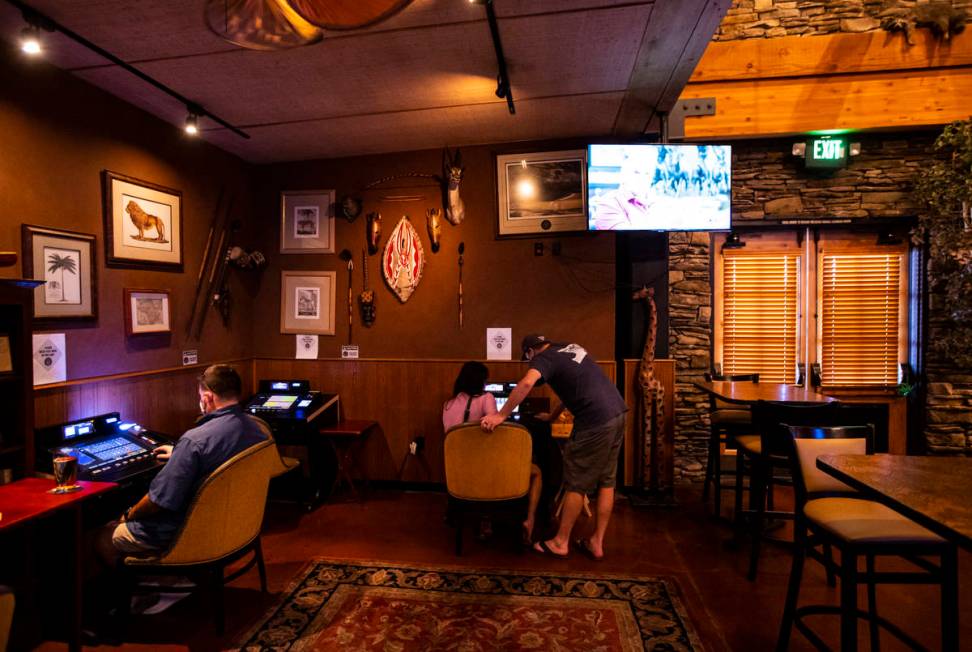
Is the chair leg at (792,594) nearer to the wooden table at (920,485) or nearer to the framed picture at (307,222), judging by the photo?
the wooden table at (920,485)

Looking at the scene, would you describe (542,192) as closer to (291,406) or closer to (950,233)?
(291,406)

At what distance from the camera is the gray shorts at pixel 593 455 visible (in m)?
3.40

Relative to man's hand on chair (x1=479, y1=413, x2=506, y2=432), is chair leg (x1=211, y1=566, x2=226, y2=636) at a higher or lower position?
lower

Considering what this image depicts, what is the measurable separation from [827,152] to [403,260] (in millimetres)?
4405

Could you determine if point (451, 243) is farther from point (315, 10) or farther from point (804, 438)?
point (804, 438)

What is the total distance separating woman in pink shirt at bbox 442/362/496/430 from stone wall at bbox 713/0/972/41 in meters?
4.38

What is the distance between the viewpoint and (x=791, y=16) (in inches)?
203

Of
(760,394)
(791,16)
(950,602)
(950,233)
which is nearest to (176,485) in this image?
(950,602)

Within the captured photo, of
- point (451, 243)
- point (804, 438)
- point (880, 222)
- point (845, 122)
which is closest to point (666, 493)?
point (804, 438)

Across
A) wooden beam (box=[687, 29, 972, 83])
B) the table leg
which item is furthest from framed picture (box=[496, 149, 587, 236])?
the table leg

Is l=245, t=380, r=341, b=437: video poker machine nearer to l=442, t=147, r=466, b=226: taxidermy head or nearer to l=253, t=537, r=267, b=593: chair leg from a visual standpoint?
l=253, t=537, r=267, b=593: chair leg

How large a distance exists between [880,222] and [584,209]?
3.20m

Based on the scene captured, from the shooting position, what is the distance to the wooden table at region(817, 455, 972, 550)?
55.7 inches

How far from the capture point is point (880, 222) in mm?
5184
